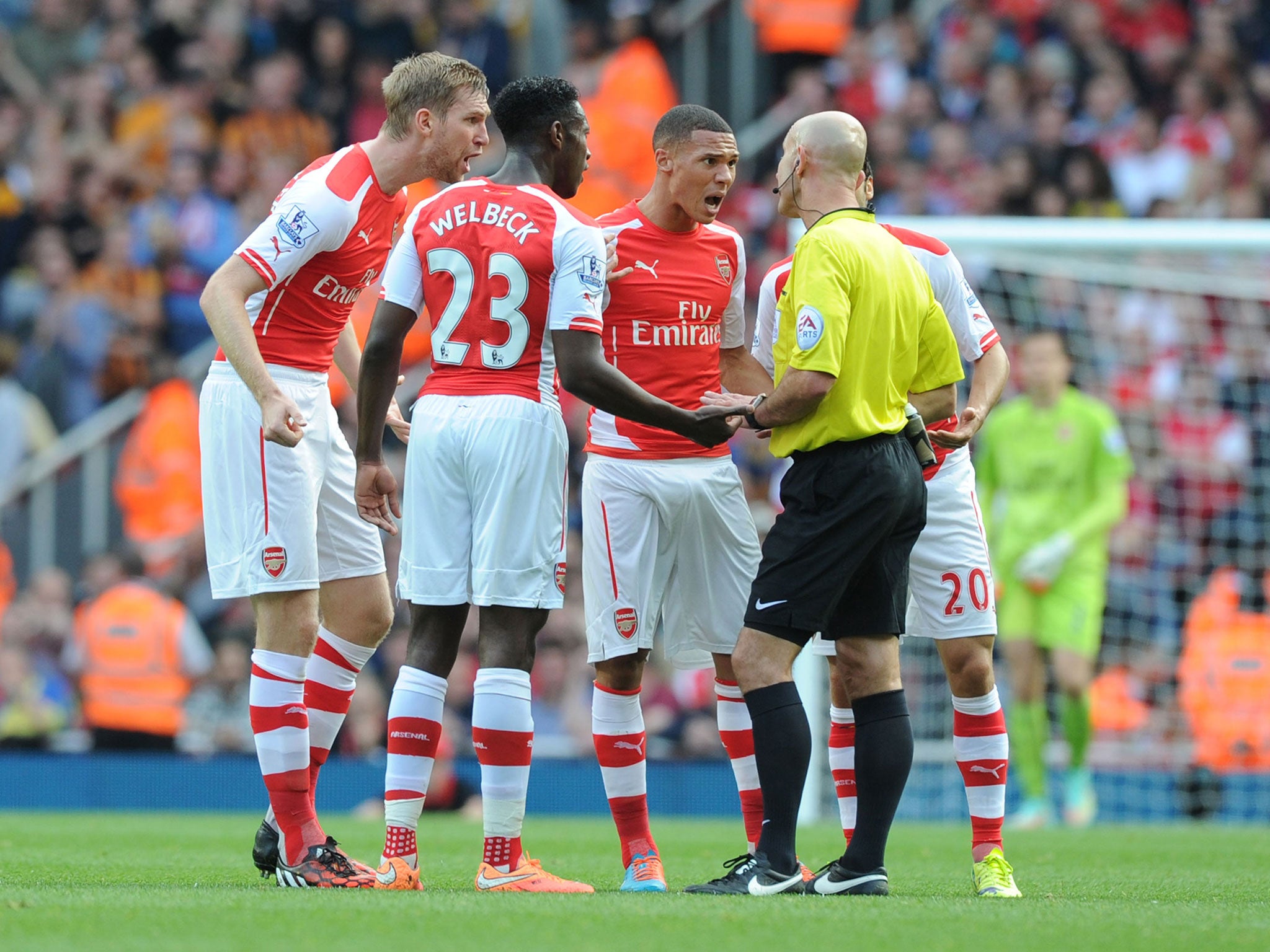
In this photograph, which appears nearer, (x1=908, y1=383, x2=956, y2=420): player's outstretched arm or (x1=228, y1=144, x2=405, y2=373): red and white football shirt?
(x1=228, y1=144, x2=405, y2=373): red and white football shirt

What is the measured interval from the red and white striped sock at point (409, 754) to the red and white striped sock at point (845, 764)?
148 centimetres

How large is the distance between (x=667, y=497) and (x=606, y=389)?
2.19 feet

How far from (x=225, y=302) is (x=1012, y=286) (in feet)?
24.0

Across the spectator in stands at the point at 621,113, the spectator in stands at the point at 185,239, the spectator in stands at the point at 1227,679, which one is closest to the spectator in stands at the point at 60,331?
the spectator in stands at the point at 185,239

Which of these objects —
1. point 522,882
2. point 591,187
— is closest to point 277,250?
point 522,882

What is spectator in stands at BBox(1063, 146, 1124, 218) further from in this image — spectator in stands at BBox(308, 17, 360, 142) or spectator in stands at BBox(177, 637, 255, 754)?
spectator in stands at BBox(177, 637, 255, 754)

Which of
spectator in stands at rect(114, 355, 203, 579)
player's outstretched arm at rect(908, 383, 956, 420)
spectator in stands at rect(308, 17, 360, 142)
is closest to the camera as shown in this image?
player's outstretched arm at rect(908, 383, 956, 420)

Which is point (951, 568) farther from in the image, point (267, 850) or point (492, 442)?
point (267, 850)

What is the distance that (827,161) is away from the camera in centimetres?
547

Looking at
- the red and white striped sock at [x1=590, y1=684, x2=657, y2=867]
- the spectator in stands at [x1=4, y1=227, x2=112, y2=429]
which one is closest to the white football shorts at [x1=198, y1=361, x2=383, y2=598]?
the red and white striped sock at [x1=590, y1=684, x2=657, y2=867]

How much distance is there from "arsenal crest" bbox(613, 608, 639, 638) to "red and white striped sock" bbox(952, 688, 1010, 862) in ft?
3.70

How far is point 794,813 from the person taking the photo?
17.1 ft

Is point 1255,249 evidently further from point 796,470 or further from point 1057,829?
point 796,470

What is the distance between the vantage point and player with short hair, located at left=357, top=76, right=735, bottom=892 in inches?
211
